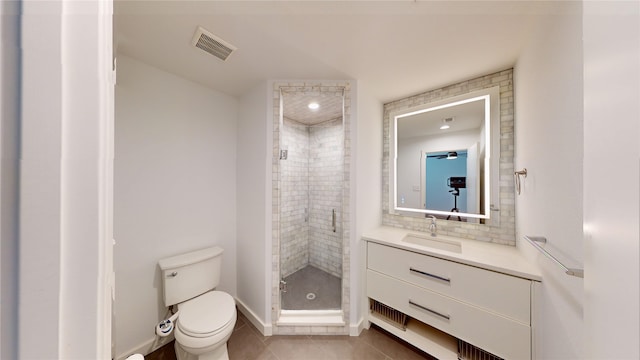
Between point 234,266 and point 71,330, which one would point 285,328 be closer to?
point 234,266

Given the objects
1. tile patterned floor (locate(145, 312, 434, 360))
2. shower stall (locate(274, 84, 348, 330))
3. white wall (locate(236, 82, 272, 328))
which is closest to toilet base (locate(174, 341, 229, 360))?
tile patterned floor (locate(145, 312, 434, 360))

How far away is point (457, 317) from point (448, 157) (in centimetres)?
121

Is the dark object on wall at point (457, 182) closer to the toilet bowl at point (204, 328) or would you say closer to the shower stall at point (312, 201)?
the shower stall at point (312, 201)

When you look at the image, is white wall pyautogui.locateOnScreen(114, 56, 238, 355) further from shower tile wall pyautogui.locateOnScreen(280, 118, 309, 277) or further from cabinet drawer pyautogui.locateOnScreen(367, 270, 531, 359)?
cabinet drawer pyautogui.locateOnScreen(367, 270, 531, 359)

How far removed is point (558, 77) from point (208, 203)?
2331 mm

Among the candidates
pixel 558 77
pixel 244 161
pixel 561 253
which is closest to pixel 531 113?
pixel 558 77

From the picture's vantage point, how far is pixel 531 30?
1.12m

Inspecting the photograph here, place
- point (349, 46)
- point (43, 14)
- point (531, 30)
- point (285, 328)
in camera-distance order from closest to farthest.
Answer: point (43, 14)
point (531, 30)
point (349, 46)
point (285, 328)

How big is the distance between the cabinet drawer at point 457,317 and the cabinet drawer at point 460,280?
0.15 ft

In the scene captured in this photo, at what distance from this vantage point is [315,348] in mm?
1510

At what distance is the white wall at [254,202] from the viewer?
1.68 metres

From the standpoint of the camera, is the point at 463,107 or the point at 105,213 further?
the point at 463,107

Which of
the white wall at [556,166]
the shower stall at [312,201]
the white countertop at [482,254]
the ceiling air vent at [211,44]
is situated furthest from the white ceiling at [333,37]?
the white countertop at [482,254]

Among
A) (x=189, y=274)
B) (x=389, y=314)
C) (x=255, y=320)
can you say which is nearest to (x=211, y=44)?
(x=189, y=274)
